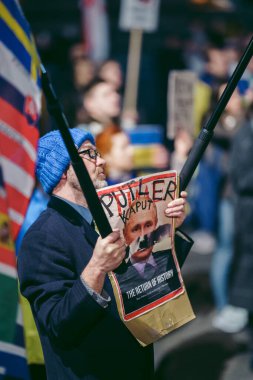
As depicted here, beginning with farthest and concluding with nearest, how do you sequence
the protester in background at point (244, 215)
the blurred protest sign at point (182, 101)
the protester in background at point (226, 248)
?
the protester in background at point (226, 248)
the blurred protest sign at point (182, 101)
the protester in background at point (244, 215)

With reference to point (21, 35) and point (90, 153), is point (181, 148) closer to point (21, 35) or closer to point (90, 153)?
point (21, 35)

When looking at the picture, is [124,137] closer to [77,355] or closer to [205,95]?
[77,355]

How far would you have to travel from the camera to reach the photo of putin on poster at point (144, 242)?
2.07 m

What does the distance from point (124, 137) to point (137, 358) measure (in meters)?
2.07

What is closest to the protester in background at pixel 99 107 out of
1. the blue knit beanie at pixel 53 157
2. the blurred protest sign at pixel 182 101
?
the blurred protest sign at pixel 182 101

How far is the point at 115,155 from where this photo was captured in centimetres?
413

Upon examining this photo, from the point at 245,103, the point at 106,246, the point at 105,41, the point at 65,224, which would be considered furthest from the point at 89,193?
the point at 105,41

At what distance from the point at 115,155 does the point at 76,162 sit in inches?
86.9

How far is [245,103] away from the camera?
197 inches

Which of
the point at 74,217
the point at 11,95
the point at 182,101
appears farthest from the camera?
the point at 182,101

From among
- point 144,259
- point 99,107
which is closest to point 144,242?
point 144,259

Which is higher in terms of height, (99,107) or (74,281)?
(99,107)

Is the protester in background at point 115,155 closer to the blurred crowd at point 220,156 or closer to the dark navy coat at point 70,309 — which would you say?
the blurred crowd at point 220,156

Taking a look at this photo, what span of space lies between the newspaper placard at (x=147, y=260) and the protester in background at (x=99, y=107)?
2565 millimetres
